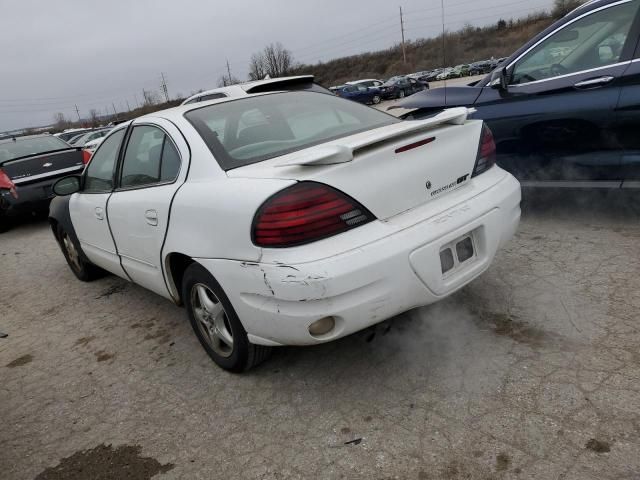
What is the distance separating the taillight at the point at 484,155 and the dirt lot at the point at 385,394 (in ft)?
2.90

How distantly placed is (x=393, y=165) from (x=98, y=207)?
7.97ft

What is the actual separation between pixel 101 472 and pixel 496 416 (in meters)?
1.79

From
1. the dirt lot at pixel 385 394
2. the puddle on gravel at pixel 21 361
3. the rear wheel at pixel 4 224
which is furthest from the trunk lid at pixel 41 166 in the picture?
the puddle on gravel at pixel 21 361

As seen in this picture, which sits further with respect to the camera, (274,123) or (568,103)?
(568,103)

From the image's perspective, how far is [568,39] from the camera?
4090 mm

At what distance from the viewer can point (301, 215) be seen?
2137 millimetres

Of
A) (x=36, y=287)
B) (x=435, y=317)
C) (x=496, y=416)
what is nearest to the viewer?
(x=496, y=416)

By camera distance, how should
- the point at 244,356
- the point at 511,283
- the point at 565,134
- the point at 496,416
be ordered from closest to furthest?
the point at 496,416
the point at 244,356
the point at 511,283
the point at 565,134

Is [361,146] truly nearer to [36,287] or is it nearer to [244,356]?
[244,356]

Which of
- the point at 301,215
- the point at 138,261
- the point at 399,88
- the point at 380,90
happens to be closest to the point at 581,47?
the point at 301,215

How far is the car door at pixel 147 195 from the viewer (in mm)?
2826

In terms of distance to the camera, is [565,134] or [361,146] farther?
[565,134]

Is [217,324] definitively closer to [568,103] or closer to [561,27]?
[568,103]

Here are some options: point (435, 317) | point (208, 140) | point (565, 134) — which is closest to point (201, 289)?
→ point (208, 140)
